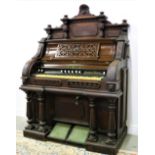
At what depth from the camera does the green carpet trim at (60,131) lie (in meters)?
2.71

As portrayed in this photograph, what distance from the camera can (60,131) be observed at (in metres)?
2.78

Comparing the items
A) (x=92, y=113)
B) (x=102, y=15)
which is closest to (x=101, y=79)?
(x=92, y=113)

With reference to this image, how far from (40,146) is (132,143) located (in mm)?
1185

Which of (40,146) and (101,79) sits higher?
(101,79)

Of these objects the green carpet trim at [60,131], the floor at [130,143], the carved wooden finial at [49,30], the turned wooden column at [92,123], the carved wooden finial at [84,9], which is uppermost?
the carved wooden finial at [84,9]

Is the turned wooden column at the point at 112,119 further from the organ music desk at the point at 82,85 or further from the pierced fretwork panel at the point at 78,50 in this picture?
the pierced fretwork panel at the point at 78,50

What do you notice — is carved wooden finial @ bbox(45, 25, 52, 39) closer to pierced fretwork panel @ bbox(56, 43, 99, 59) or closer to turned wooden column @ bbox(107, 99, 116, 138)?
pierced fretwork panel @ bbox(56, 43, 99, 59)

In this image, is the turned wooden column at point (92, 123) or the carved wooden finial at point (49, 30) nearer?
the turned wooden column at point (92, 123)

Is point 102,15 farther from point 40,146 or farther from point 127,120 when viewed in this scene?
point 40,146

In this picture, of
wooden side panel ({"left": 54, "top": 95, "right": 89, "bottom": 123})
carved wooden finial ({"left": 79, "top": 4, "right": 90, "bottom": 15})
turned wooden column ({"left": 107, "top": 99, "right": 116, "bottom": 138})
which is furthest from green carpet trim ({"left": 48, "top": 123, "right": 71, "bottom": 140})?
carved wooden finial ({"left": 79, "top": 4, "right": 90, "bottom": 15})

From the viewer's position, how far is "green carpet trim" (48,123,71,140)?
107 inches

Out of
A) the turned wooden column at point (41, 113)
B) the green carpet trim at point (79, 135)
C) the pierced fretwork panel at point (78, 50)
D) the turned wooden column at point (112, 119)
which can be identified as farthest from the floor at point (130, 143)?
the pierced fretwork panel at point (78, 50)

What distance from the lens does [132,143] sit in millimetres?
2654

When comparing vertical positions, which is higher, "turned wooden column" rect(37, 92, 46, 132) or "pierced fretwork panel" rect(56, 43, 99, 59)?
"pierced fretwork panel" rect(56, 43, 99, 59)
